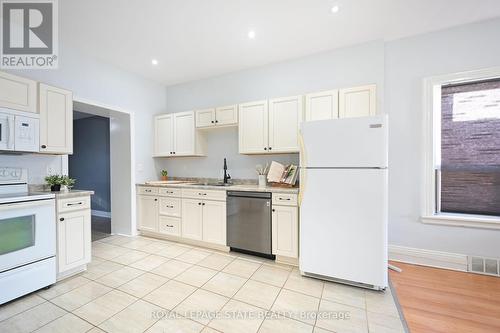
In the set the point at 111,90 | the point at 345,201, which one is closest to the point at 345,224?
the point at 345,201

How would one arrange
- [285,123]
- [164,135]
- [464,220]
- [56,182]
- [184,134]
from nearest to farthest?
[464,220] < [56,182] < [285,123] < [184,134] < [164,135]

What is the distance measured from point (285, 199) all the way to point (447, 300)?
1.72m

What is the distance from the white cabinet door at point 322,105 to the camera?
2716 mm

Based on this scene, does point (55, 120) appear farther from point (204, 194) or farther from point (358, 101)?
point (358, 101)

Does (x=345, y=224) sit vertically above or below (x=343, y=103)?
below

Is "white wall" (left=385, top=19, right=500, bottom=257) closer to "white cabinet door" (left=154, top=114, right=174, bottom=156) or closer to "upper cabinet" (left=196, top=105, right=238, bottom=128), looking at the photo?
"upper cabinet" (left=196, top=105, right=238, bottom=128)

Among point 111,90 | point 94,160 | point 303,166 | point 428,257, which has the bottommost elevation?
point 428,257

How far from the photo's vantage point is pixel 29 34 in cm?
252

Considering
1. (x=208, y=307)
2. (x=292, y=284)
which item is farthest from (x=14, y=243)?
(x=292, y=284)

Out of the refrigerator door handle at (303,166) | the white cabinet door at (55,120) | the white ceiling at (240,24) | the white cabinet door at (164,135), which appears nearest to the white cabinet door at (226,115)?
the white ceiling at (240,24)

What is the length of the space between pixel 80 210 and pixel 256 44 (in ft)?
9.67

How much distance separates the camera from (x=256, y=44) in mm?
2869

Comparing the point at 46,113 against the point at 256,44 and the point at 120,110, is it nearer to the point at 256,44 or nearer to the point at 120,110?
the point at 120,110

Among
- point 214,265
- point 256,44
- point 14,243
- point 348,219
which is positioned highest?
point 256,44
